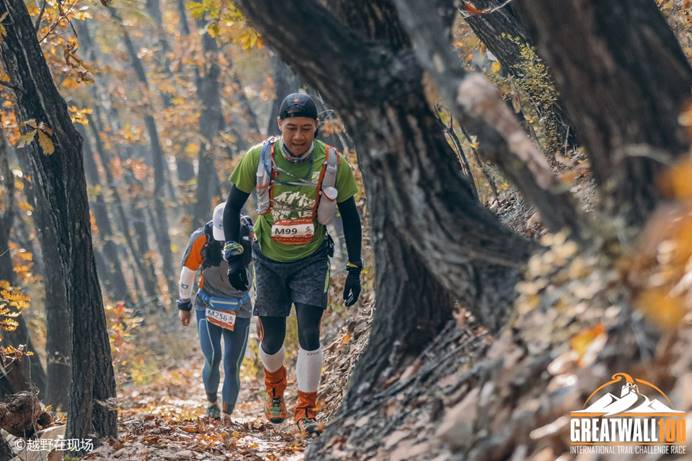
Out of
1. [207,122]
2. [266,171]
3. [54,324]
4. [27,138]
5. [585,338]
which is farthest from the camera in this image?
[207,122]

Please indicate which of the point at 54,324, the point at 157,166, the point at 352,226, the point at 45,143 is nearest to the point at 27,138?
the point at 45,143

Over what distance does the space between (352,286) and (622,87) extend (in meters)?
3.78

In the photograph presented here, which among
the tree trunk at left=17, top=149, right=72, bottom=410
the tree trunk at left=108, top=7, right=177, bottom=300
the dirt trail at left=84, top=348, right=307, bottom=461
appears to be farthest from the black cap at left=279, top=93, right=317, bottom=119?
the tree trunk at left=108, top=7, right=177, bottom=300

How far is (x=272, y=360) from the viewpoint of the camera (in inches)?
292

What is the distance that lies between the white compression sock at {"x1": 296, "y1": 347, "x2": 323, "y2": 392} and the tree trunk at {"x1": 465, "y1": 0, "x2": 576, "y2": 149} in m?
3.03

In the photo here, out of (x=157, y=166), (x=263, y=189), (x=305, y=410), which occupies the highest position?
(x=157, y=166)

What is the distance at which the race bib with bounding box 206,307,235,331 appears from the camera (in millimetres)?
8625

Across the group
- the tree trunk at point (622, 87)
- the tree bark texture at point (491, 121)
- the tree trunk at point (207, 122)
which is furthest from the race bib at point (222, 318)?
the tree trunk at point (207, 122)

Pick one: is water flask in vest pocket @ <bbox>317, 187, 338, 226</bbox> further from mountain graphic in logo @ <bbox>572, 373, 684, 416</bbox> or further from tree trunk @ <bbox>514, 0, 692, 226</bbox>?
mountain graphic in logo @ <bbox>572, 373, 684, 416</bbox>

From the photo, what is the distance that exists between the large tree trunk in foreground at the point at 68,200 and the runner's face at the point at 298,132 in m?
1.67

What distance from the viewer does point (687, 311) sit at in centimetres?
322

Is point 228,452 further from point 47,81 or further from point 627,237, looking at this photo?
point 627,237

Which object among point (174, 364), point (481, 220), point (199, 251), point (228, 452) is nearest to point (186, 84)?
point (174, 364)
